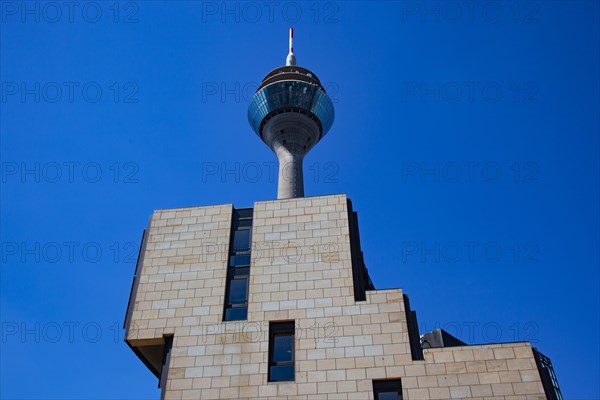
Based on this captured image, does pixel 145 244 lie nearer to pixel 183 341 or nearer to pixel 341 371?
pixel 183 341

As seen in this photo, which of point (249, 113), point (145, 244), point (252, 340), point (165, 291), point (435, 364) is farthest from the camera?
point (249, 113)

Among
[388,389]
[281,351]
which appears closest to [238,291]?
[281,351]

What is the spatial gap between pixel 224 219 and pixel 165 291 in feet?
22.0

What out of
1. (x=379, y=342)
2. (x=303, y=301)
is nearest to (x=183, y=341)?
(x=303, y=301)

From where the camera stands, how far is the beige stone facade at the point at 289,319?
1190 inches

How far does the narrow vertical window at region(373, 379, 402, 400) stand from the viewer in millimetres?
30031

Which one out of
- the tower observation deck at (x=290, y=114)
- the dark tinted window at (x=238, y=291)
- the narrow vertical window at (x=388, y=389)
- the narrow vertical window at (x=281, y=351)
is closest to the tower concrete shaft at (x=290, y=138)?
the tower observation deck at (x=290, y=114)

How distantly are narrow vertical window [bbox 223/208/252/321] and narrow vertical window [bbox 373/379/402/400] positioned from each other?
9.25 metres

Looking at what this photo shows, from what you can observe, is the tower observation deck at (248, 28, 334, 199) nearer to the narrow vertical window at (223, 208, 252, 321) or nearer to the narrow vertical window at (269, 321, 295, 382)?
the narrow vertical window at (223, 208, 252, 321)

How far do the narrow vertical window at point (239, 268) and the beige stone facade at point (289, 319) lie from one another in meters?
0.57

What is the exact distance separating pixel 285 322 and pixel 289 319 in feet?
1.12

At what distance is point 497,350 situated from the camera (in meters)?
30.8

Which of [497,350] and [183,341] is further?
[183,341]

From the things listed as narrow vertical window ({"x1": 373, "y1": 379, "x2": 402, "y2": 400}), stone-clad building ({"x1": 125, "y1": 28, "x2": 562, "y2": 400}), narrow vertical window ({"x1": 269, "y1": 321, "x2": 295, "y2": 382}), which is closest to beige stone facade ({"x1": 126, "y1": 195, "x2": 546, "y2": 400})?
stone-clad building ({"x1": 125, "y1": 28, "x2": 562, "y2": 400})
